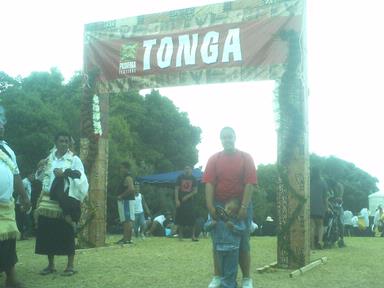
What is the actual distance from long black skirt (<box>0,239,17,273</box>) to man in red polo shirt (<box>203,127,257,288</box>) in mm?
2191

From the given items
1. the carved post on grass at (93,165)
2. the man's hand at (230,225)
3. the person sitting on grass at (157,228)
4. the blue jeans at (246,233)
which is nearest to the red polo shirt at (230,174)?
the blue jeans at (246,233)

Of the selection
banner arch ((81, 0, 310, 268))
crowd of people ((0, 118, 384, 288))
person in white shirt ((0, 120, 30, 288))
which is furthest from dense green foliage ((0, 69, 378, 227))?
person in white shirt ((0, 120, 30, 288))

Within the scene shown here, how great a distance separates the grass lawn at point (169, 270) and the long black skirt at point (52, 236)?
1.10ft

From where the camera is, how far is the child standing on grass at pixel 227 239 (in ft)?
17.9

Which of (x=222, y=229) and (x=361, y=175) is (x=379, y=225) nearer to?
(x=222, y=229)

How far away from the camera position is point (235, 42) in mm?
9406

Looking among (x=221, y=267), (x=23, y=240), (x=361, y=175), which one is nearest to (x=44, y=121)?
(x=23, y=240)

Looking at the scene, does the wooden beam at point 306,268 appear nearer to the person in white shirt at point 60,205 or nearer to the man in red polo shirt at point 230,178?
the man in red polo shirt at point 230,178

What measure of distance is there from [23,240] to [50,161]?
24.0 ft

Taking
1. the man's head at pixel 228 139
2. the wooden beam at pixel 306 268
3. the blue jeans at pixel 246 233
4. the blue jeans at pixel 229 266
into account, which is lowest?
the wooden beam at pixel 306 268

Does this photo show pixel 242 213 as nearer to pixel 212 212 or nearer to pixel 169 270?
pixel 212 212

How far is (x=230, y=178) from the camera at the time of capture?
5660mm

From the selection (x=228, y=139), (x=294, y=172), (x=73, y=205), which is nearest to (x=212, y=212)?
(x=228, y=139)

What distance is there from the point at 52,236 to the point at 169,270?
1.73 metres
